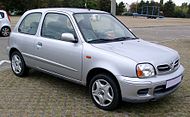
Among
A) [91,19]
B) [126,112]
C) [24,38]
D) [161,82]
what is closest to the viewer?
[161,82]

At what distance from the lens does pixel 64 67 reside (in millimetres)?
5219

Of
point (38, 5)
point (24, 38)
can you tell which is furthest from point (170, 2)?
point (24, 38)

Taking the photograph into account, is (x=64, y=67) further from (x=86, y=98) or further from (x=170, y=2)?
(x=170, y=2)

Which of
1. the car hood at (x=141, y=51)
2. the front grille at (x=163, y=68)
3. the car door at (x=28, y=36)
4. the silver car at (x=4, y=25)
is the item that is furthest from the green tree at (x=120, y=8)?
the front grille at (x=163, y=68)

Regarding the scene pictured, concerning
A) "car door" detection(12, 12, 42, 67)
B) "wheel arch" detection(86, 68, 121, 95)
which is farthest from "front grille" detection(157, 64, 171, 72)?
"car door" detection(12, 12, 42, 67)

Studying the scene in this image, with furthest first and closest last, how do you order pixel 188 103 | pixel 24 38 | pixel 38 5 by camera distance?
pixel 38 5, pixel 24 38, pixel 188 103

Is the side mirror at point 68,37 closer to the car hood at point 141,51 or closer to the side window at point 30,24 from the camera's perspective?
the car hood at point 141,51

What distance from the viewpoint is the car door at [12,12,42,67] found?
600 centimetres

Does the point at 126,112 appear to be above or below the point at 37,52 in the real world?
below

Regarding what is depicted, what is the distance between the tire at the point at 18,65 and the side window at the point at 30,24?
57 centimetres

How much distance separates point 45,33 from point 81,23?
88cm

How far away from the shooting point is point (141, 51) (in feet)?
15.4

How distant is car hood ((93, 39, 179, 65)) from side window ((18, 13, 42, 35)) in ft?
5.88

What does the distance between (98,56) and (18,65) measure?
2663 millimetres
